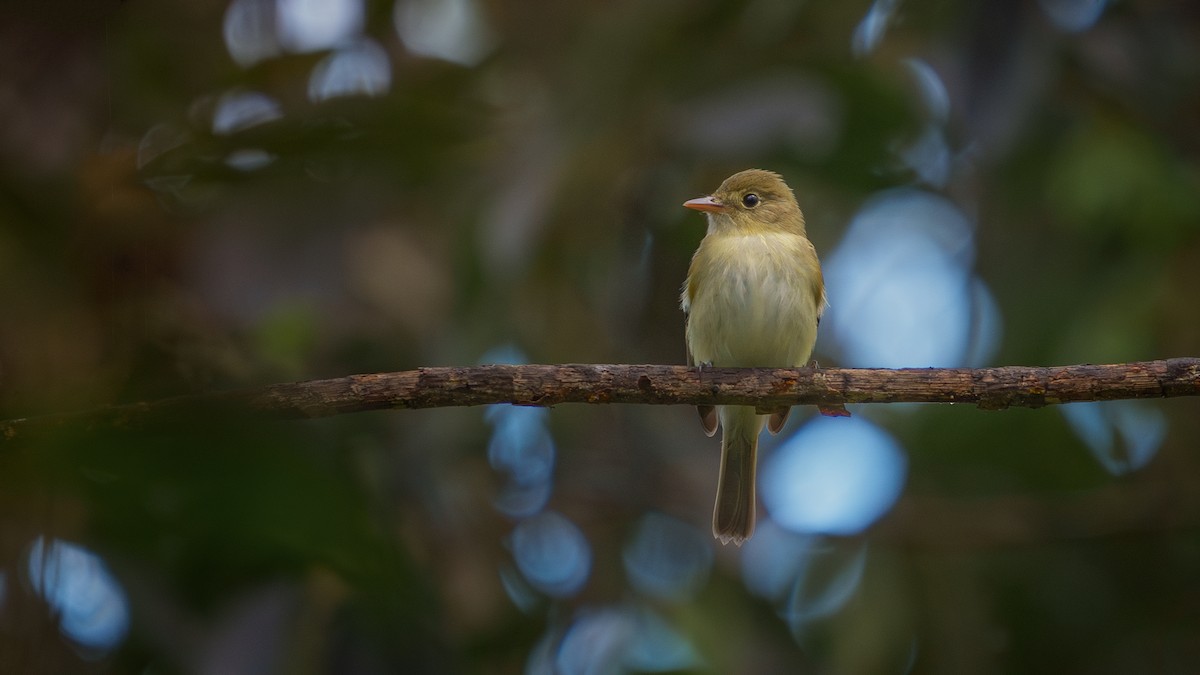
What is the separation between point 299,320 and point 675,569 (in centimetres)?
247

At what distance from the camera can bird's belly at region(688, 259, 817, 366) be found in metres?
4.68

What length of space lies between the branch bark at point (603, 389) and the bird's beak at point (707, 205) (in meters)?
1.92

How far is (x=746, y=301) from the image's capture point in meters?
4.68

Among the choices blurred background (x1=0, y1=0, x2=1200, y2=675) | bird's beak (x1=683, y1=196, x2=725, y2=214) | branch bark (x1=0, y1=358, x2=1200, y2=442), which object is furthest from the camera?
bird's beak (x1=683, y1=196, x2=725, y2=214)

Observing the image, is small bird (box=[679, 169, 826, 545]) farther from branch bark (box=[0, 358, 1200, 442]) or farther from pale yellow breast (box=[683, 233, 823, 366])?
branch bark (box=[0, 358, 1200, 442])

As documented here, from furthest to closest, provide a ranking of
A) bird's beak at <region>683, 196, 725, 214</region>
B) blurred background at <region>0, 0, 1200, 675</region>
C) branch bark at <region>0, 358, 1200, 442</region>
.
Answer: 1. bird's beak at <region>683, 196, 725, 214</region>
2. blurred background at <region>0, 0, 1200, 675</region>
3. branch bark at <region>0, 358, 1200, 442</region>

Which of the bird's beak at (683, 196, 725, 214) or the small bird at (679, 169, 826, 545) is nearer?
the small bird at (679, 169, 826, 545)

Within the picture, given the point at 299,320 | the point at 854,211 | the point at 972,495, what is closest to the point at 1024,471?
the point at 972,495

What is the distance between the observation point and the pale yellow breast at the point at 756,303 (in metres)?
4.68

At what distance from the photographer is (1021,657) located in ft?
19.8

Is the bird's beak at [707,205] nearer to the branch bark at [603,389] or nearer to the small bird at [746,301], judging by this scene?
the small bird at [746,301]

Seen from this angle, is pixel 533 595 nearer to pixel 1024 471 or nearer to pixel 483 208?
pixel 483 208

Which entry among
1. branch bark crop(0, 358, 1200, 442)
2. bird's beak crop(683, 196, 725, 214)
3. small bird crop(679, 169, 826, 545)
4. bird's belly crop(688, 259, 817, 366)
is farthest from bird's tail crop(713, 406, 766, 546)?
branch bark crop(0, 358, 1200, 442)

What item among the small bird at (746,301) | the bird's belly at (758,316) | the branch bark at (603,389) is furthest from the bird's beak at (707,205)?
the branch bark at (603,389)
